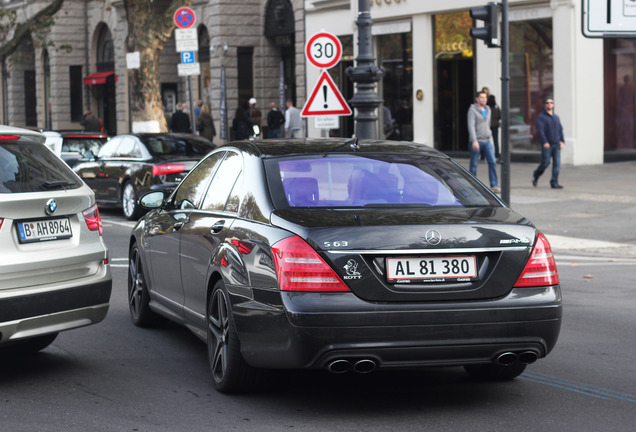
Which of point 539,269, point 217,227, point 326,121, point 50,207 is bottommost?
point 539,269

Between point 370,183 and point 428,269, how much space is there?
887 mm

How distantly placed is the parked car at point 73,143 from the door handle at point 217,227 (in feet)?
53.6

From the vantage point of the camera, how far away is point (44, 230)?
6680 millimetres

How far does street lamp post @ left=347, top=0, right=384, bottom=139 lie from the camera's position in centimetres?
1597

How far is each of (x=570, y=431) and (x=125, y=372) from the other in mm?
2814

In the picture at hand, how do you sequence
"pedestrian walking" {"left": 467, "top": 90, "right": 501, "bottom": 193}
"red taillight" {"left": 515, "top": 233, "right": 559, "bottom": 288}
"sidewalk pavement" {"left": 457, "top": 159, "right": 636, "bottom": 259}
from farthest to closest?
1. "pedestrian walking" {"left": 467, "top": 90, "right": 501, "bottom": 193}
2. "sidewalk pavement" {"left": 457, "top": 159, "right": 636, "bottom": 259}
3. "red taillight" {"left": 515, "top": 233, "right": 559, "bottom": 288}

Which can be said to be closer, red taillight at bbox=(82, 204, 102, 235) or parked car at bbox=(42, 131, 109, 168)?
red taillight at bbox=(82, 204, 102, 235)

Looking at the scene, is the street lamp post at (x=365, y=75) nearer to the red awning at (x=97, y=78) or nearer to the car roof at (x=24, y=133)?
the car roof at (x=24, y=133)

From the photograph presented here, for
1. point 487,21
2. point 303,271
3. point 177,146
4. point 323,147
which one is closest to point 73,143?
point 177,146

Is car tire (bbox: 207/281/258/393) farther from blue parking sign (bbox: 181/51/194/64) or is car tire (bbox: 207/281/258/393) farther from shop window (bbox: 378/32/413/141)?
shop window (bbox: 378/32/413/141)

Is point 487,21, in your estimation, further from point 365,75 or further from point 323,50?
point 323,50

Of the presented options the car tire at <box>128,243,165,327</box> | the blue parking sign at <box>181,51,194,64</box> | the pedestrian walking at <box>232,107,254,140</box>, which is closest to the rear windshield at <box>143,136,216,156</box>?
the blue parking sign at <box>181,51,194,64</box>

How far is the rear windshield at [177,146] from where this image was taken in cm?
1819

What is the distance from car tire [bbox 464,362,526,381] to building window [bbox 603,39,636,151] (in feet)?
67.4
